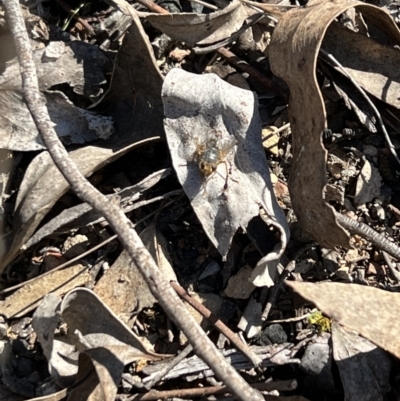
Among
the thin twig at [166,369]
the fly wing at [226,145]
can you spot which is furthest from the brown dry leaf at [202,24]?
the thin twig at [166,369]

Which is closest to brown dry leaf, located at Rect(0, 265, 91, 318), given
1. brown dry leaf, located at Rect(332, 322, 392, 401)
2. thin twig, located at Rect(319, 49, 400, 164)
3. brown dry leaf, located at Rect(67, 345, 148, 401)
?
brown dry leaf, located at Rect(67, 345, 148, 401)

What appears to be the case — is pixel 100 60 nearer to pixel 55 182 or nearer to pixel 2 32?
pixel 2 32

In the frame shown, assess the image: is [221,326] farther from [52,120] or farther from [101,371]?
[52,120]

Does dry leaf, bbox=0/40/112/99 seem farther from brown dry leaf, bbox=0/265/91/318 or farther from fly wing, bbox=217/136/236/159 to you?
brown dry leaf, bbox=0/265/91/318

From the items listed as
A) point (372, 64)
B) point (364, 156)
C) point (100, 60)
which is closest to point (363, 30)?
point (372, 64)

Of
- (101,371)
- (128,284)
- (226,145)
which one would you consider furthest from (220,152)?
(101,371)
